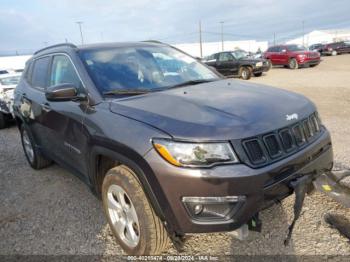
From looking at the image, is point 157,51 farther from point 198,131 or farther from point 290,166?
point 290,166

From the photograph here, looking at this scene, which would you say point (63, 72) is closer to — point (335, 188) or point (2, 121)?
point (335, 188)

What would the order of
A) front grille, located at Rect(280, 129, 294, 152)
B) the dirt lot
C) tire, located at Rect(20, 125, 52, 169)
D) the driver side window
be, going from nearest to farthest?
front grille, located at Rect(280, 129, 294, 152) < the dirt lot < tire, located at Rect(20, 125, 52, 169) < the driver side window

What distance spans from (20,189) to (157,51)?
266cm

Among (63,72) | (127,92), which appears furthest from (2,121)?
(127,92)

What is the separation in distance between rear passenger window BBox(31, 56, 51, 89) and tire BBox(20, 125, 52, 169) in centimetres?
83

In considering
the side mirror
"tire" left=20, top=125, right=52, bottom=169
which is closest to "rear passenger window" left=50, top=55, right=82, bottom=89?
the side mirror

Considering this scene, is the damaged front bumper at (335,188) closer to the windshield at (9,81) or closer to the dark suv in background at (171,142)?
the dark suv in background at (171,142)

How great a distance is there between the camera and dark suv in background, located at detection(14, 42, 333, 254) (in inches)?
86.4

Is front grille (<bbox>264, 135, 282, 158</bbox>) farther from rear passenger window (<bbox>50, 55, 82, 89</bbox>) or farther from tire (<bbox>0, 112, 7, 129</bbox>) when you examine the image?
tire (<bbox>0, 112, 7, 129</bbox>)

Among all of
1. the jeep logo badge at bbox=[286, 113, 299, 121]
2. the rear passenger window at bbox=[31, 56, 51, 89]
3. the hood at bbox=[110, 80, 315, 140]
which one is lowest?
the jeep logo badge at bbox=[286, 113, 299, 121]

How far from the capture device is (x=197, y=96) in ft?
9.48

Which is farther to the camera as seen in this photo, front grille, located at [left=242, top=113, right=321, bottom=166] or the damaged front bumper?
the damaged front bumper

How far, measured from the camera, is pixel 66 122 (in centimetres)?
335

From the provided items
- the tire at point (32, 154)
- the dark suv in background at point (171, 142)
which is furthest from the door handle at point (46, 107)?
the tire at point (32, 154)
